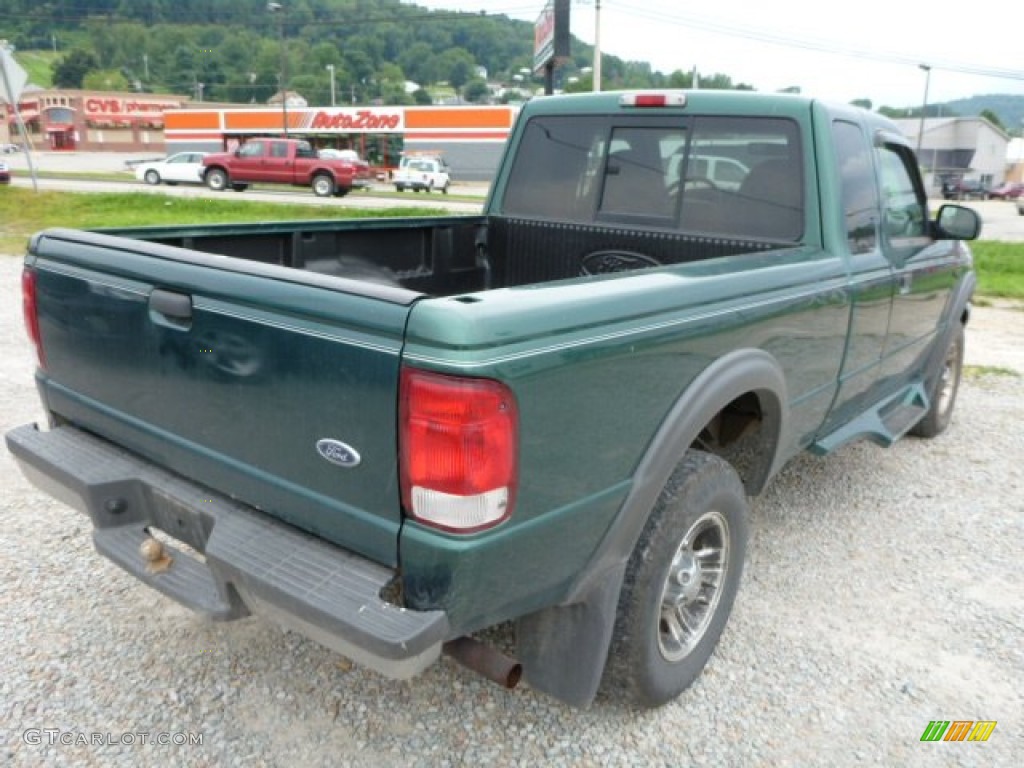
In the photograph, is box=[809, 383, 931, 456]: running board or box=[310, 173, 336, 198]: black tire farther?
box=[310, 173, 336, 198]: black tire

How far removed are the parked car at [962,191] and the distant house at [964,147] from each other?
19566 mm

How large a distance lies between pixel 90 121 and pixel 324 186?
64.0 m

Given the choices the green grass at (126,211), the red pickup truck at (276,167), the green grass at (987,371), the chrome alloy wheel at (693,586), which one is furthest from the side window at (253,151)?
the chrome alloy wheel at (693,586)

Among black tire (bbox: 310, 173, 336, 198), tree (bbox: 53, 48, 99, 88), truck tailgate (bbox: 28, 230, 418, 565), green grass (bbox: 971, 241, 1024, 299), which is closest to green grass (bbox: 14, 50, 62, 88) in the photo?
tree (bbox: 53, 48, 99, 88)

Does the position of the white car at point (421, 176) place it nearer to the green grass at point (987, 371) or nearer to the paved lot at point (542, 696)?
the green grass at point (987, 371)

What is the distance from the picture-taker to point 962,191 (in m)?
58.1

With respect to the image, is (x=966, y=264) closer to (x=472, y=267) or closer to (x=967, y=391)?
(x=967, y=391)

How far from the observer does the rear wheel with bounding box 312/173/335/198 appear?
29188 mm

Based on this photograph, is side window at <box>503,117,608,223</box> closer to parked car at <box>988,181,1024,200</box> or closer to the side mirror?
the side mirror

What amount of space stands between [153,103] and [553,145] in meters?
92.9

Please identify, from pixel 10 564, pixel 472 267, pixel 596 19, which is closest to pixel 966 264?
pixel 472 267

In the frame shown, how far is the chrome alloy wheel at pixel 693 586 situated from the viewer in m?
2.79

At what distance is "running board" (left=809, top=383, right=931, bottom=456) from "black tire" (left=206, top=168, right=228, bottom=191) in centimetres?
2933

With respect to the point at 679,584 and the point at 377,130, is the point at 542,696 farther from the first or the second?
the point at 377,130
